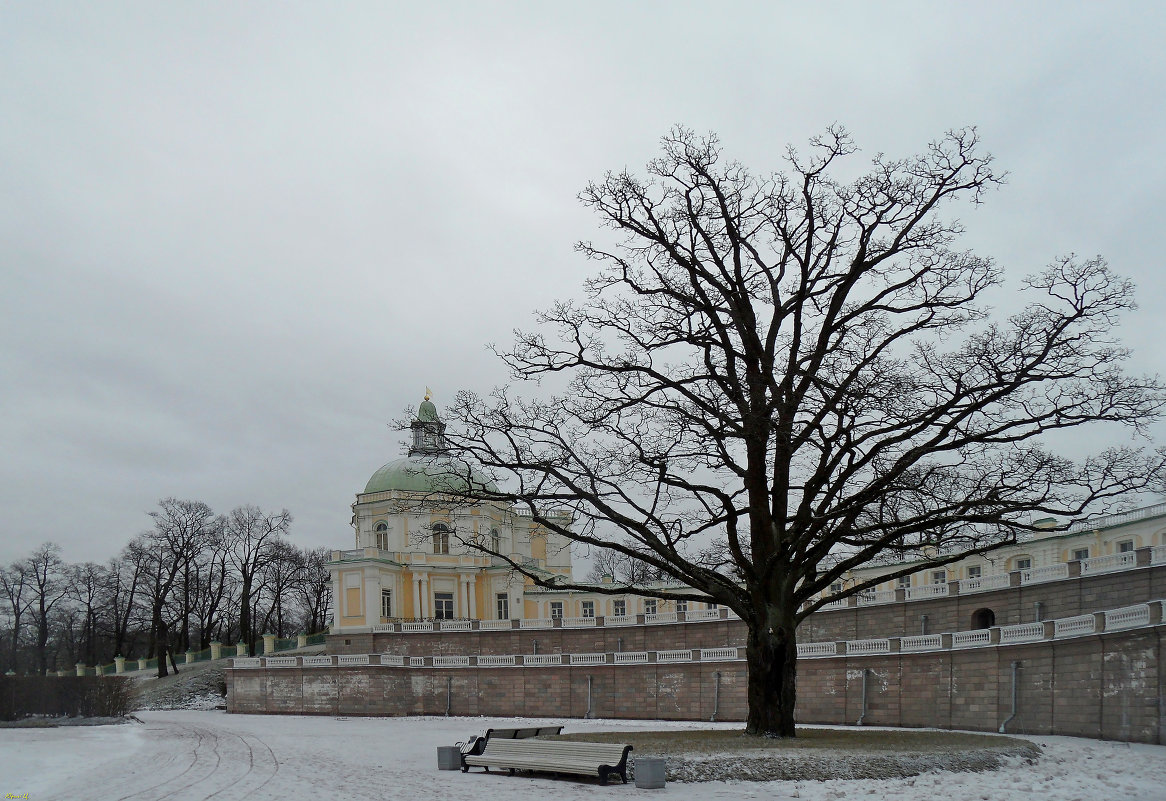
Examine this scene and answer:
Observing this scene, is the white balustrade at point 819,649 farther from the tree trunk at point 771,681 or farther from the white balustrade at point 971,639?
the tree trunk at point 771,681

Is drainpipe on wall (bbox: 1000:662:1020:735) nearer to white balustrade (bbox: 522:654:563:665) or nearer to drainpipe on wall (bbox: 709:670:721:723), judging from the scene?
drainpipe on wall (bbox: 709:670:721:723)

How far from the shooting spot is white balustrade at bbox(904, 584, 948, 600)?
135ft

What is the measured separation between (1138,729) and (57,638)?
94192 mm

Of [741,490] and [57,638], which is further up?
[741,490]

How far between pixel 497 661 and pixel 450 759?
3010cm

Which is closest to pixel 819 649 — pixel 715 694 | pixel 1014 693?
pixel 715 694

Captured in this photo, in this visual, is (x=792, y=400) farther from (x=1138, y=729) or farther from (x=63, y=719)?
(x=63, y=719)

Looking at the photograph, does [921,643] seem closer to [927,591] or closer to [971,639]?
[971,639]

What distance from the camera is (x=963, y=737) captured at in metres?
22.8

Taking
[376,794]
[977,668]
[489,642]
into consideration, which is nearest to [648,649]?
[489,642]

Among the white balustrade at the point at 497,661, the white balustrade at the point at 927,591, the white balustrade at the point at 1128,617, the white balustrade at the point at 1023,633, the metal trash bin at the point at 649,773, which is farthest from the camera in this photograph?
the white balustrade at the point at 497,661

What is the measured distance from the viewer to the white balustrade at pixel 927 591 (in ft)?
135

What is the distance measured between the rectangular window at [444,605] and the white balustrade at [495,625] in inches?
536

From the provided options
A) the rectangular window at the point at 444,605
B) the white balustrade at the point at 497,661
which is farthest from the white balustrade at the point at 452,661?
the rectangular window at the point at 444,605
